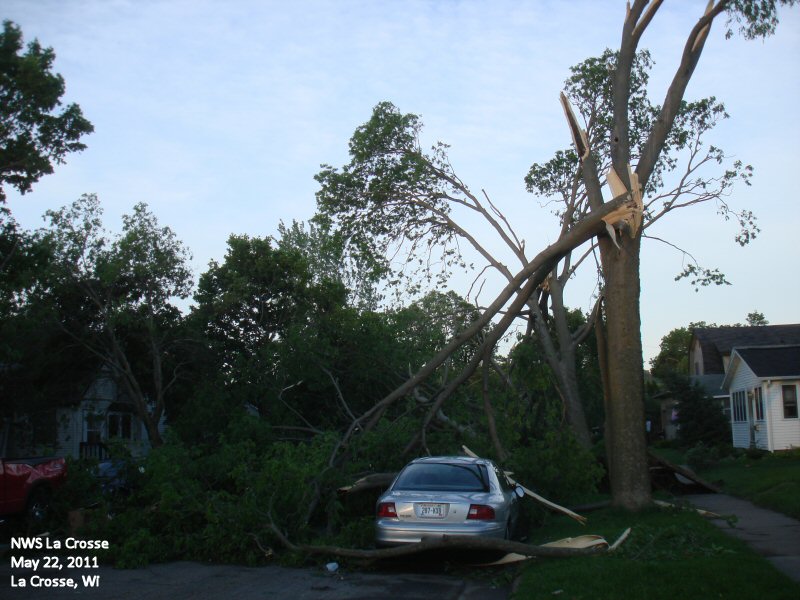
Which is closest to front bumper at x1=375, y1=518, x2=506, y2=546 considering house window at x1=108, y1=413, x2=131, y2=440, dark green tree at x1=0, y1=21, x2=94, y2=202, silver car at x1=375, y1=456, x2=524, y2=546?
silver car at x1=375, y1=456, x2=524, y2=546

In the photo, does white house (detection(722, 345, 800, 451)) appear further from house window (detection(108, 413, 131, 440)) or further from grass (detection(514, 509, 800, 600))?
house window (detection(108, 413, 131, 440))

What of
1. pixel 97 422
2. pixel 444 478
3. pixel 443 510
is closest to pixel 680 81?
pixel 444 478

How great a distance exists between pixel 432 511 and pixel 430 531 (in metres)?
0.23

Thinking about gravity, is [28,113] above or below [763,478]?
above

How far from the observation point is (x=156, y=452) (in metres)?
12.2

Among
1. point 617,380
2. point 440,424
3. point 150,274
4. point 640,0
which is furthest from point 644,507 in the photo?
point 150,274

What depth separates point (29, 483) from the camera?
1284 cm

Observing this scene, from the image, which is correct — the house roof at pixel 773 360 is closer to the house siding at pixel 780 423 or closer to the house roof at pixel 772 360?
the house roof at pixel 772 360

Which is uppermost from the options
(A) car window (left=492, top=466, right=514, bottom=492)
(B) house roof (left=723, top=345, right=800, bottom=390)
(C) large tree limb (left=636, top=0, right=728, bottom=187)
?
(C) large tree limb (left=636, top=0, right=728, bottom=187)

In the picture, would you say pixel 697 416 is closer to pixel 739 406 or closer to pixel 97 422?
pixel 739 406

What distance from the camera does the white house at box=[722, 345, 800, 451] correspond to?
1196 inches

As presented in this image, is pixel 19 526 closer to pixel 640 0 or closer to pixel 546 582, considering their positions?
pixel 546 582

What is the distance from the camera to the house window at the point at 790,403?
30594 millimetres

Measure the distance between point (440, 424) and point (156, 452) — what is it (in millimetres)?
5938
